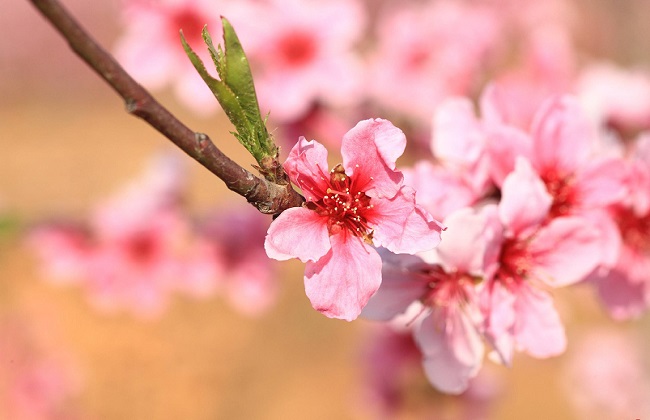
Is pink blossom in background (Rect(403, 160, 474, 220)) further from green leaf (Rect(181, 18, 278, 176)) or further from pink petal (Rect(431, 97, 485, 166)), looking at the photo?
green leaf (Rect(181, 18, 278, 176))

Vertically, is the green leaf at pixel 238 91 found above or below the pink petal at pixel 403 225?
above

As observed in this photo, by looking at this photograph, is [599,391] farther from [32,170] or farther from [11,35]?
[11,35]

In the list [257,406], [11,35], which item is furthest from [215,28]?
[11,35]

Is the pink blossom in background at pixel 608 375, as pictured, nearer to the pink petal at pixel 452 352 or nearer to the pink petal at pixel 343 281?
the pink petal at pixel 452 352

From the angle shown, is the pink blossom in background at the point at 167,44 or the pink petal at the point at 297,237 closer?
the pink petal at the point at 297,237

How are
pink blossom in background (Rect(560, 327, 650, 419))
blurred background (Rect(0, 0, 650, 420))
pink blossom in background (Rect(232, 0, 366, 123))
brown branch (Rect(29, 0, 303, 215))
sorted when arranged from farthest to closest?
blurred background (Rect(0, 0, 650, 420)) → pink blossom in background (Rect(560, 327, 650, 419)) → pink blossom in background (Rect(232, 0, 366, 123)) → brown branch (Rect(29, 0, 303, 215))

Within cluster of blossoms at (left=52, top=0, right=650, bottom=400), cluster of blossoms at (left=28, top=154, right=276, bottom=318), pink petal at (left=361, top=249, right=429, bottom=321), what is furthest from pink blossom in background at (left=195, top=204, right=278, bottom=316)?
pink petal at (left=361, top=249, right=429, bottom=321)

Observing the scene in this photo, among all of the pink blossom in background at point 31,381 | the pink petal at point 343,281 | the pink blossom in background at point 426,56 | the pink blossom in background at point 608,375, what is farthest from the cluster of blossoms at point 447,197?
the pink blossom in background at point 31,381

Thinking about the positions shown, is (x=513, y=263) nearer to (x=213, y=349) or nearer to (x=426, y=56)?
(x=426, y=56)
